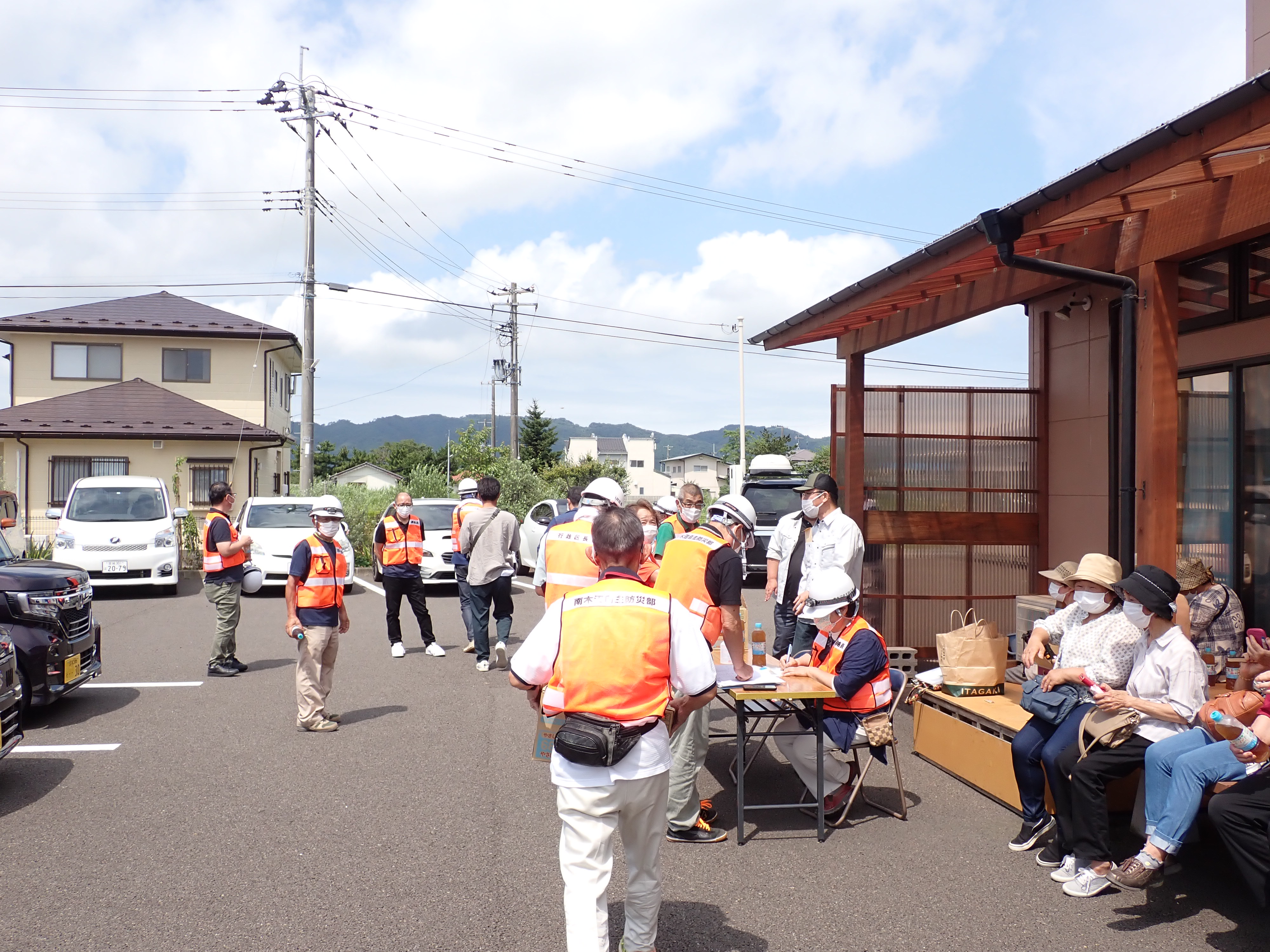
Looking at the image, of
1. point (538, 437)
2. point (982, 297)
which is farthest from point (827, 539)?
point (538, 437)

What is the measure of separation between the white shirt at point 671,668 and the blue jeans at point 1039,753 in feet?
8.20

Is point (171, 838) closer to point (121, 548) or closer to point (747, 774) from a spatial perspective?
point (747, 774)

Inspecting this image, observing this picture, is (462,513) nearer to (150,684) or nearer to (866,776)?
(150,684)

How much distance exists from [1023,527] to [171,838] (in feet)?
24.8

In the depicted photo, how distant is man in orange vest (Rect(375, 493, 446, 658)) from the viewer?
34.4ft

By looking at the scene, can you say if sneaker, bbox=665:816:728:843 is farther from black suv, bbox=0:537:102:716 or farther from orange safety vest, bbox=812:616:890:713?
black suv, bbox=0:537:102:716

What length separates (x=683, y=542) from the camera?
221 inches

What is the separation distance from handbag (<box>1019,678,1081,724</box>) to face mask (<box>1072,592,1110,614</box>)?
59 centimetres

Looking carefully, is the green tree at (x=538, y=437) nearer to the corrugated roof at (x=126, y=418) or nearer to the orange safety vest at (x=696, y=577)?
the corrugated roof at (x=126, y=418)

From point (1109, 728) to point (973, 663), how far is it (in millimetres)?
1813

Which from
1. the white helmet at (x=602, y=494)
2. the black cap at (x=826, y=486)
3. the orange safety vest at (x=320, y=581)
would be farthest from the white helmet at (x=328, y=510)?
the black cap at (x=826, y=486)

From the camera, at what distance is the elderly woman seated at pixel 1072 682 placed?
5.02 meters

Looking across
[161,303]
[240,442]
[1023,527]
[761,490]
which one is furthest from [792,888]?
[161,303]

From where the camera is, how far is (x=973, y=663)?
6543 mm
